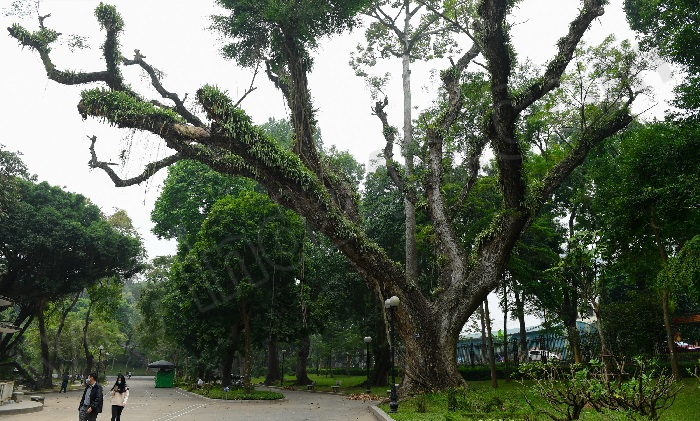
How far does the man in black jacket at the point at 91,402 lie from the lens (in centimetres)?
780

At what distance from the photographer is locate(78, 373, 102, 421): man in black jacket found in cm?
780

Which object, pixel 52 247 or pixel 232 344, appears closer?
pixel 52 247

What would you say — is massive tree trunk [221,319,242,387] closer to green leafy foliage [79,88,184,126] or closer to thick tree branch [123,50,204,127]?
thick tree branch [123,50,204,127]

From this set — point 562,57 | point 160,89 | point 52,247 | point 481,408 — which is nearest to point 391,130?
point 562,57

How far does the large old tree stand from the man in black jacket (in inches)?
243

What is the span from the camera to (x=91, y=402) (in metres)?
7.88

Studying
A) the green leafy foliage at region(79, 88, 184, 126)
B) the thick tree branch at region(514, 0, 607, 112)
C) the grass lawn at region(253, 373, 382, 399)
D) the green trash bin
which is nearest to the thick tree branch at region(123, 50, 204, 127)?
the green leafy foliage at region(79, 88, 184, 126)

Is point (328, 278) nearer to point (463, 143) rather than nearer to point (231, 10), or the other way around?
point (463, 143)

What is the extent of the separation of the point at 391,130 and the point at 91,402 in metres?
12.2

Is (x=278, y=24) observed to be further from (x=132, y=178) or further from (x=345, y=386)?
(x=345, y=386)

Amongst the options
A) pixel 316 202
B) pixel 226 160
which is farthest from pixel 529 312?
pixel 226 160

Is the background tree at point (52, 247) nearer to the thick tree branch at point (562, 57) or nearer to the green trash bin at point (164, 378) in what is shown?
the green trash bin at point (164, 378)

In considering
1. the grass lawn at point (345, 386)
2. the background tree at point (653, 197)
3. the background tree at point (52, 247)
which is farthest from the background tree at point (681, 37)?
the background tree at point (52, 247)

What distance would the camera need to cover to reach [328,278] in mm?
24188
